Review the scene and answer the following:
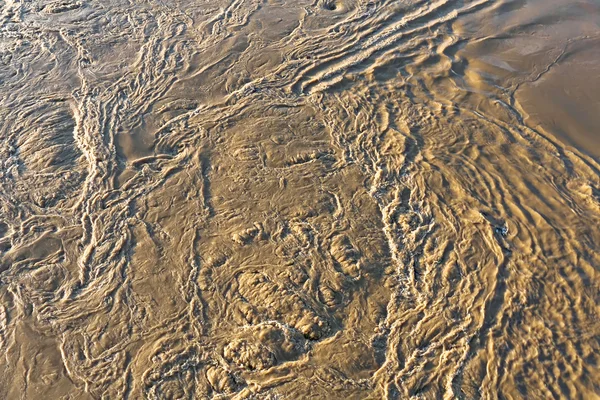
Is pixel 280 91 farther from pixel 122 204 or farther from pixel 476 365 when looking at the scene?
pixel 476 365

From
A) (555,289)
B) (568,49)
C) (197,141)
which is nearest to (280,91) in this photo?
(197,141)

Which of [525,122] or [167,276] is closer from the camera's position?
[167,276]

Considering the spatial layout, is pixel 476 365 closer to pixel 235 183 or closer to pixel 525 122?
pixel 235 183

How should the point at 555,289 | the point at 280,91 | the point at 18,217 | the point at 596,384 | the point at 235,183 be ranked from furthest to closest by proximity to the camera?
the point at 280,91 → the point at 235,183 → the point at 18,217 → the point at 555,289 → the point at 596,384

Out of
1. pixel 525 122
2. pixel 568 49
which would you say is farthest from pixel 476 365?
pixel 568 49

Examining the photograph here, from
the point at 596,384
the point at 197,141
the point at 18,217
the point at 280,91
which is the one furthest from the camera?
the point at 280,91

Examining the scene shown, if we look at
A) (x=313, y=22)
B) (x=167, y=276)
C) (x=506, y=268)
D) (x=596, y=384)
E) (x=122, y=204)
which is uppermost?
(x=313, y=22)

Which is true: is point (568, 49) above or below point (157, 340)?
above
